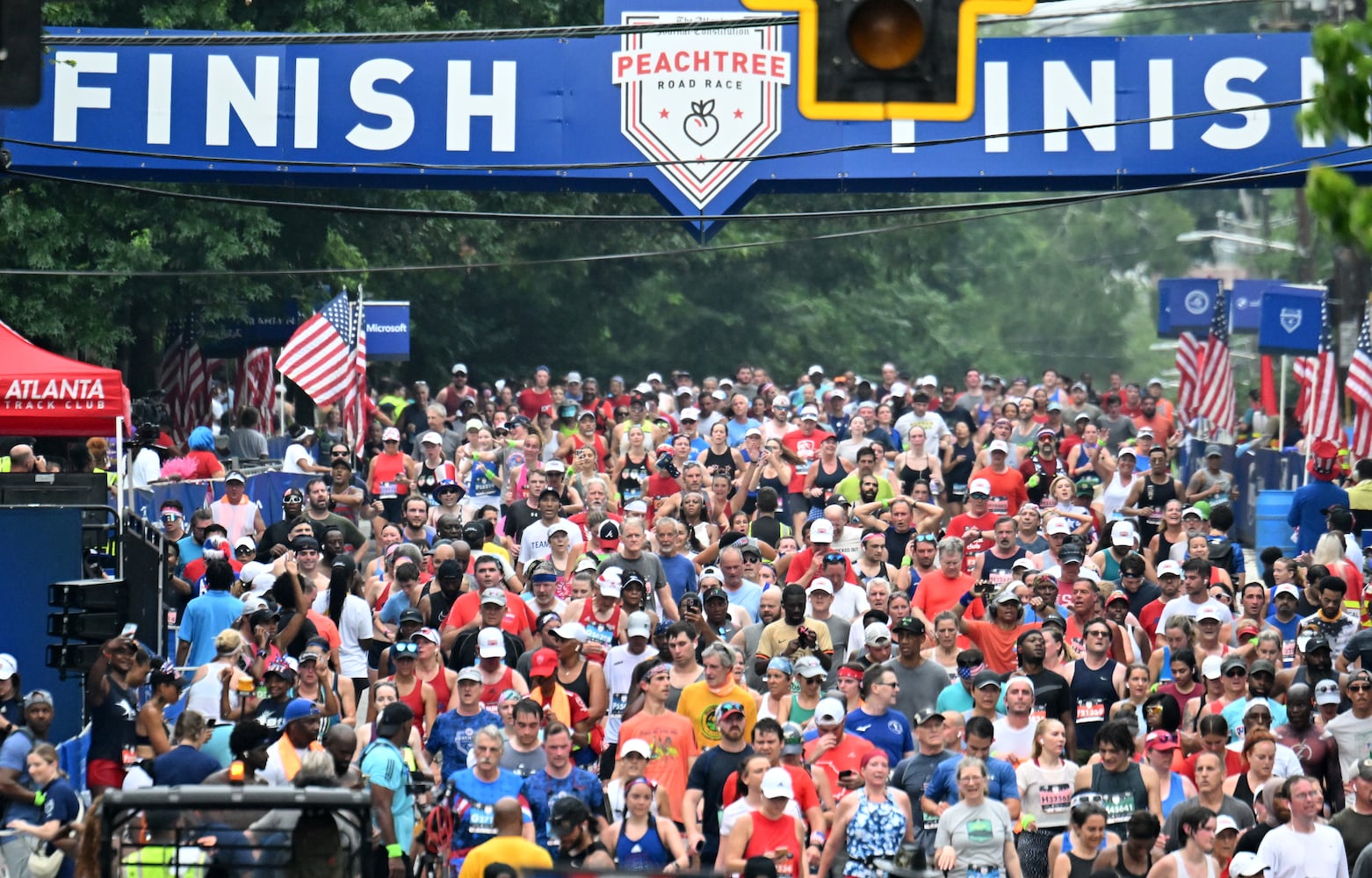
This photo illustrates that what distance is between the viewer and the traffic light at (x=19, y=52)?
26.2 ft

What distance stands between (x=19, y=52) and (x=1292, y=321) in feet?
74.3

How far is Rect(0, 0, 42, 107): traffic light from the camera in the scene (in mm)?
7988

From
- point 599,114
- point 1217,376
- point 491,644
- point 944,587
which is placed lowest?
point 491,644

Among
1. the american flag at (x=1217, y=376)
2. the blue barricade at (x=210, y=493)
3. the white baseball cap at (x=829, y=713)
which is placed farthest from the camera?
the american flag at (x=1217, y=376)

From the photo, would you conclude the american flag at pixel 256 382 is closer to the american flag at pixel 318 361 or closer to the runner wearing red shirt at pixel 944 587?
the american flag at pixel 318 361

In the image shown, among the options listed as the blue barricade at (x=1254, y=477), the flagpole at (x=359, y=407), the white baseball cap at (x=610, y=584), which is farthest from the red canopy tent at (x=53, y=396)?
the blue barricade at (x=1254, y=477)

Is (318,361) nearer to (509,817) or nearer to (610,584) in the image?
(610,584)

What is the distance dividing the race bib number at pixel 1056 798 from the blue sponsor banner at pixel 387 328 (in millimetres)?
19643

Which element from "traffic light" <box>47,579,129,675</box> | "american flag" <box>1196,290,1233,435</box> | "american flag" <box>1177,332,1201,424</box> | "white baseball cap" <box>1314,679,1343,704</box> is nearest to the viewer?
"white baseball cap" <box>1314,679,1343,704</box>

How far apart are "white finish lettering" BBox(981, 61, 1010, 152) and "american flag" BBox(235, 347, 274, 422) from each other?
1661 cm

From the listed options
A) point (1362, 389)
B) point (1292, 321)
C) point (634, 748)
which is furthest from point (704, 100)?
point (1292, 321)

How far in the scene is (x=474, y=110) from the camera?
2016 centimetres

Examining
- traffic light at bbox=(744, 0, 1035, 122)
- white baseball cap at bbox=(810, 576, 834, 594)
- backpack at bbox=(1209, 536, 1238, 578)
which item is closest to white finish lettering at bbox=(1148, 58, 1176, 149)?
backpack at bbox=(1209, 536, 1238, 578)

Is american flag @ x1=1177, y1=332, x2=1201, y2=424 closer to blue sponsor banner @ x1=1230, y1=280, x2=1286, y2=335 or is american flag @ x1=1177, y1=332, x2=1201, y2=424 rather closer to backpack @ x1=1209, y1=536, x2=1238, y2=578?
blue sponsor banner @ x1=1230, y1=280, x2=1286, y2=335
